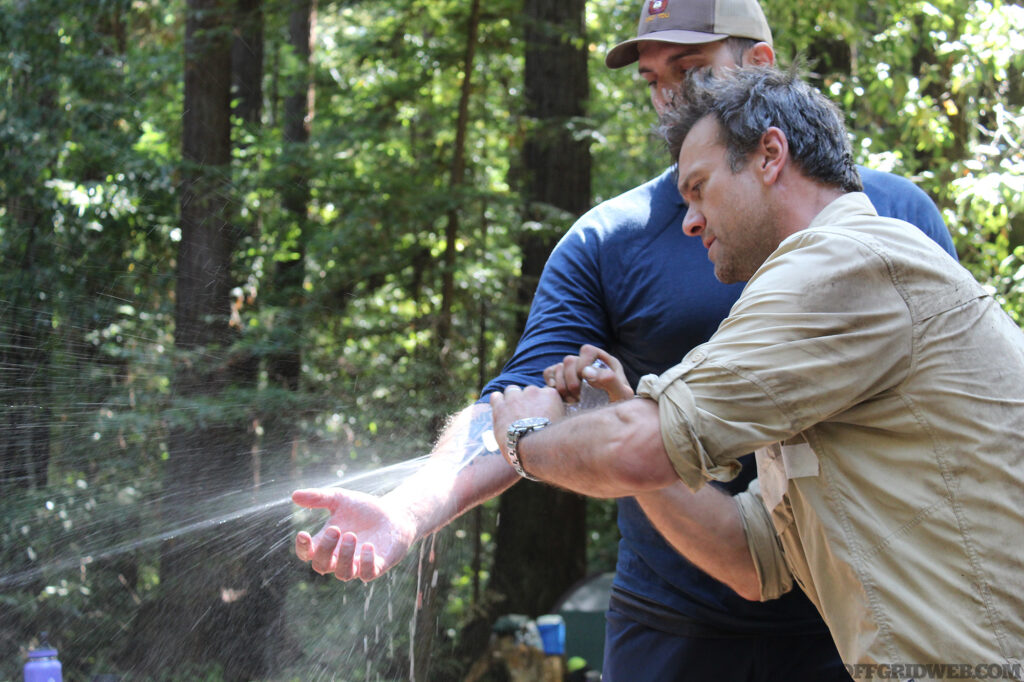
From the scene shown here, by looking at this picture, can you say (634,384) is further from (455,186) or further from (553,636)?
(455,186)

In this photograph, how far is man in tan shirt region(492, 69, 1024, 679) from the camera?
5.33 ft

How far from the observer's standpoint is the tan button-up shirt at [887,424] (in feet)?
5.32

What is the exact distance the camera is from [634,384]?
106 inches

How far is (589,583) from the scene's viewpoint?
770cm

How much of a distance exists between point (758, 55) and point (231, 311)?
5634mm

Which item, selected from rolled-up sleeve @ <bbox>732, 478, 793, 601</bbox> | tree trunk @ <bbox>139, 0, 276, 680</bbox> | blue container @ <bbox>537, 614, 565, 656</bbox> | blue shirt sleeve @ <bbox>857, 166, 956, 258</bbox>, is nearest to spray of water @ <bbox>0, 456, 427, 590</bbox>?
tree trunk @ <bbox>139, 0, 276, 680</bbox>

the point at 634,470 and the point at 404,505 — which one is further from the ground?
the point at 634,470

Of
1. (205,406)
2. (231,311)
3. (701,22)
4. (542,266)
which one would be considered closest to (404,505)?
(701,22)

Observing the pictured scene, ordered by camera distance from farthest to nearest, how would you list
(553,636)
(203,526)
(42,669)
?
(553,636) < (203,526) < (42,669)

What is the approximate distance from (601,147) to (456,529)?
4274mm

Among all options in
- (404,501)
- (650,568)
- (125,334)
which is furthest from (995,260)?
(125,334)

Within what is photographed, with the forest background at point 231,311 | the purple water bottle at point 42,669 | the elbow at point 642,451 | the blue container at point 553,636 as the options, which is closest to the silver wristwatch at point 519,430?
the elbow at point 642,451

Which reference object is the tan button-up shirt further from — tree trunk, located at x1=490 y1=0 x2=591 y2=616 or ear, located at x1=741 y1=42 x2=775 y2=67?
tree trunk, located at x1=490 y1=0 x2=591 y2=616

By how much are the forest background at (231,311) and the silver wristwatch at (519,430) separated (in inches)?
→ 197
